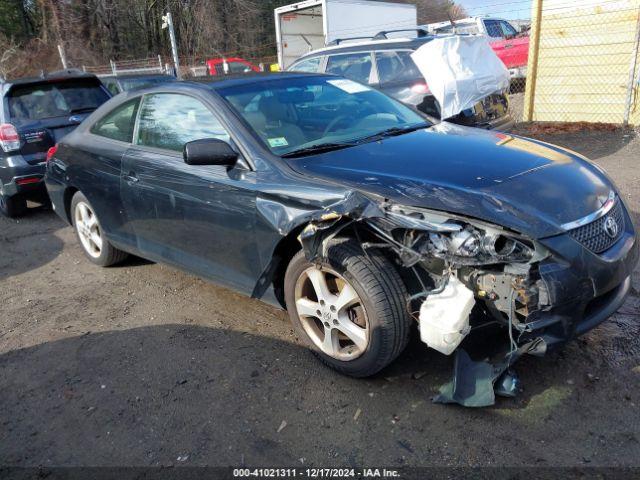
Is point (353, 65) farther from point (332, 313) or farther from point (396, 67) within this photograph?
point (332, 313)

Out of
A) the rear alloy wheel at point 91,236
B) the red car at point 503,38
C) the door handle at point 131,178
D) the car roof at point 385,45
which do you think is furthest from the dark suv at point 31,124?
the red car at point 503,38

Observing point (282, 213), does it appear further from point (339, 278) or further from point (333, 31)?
point (333, 31)

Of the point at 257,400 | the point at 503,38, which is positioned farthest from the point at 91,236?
the point at 503,38

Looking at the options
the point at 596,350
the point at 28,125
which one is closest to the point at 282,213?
the point at 596,350

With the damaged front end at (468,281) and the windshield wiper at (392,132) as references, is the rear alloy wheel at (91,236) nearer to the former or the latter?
the windshield wiper at (392,132)

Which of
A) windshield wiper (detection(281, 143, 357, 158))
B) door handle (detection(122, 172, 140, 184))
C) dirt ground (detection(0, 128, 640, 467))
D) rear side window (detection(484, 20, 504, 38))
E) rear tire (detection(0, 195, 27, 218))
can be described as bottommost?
dirt ground (detection(0, 128, 640, 467))

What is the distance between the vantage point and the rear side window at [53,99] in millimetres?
6766

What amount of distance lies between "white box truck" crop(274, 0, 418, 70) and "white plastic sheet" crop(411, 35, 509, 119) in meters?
6.68

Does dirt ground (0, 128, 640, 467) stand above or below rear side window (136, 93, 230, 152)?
below

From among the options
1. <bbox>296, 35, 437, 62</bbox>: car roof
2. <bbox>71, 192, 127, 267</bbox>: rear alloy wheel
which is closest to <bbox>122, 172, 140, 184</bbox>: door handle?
<bbox>71, 192, 127, 267</bbox>: rear alloy wheel

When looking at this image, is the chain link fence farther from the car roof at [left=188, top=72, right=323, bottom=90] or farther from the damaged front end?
the damaged front end

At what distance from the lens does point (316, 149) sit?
3354 mm

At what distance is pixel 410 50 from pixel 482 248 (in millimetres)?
5894

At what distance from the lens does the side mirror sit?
10.4 feet
